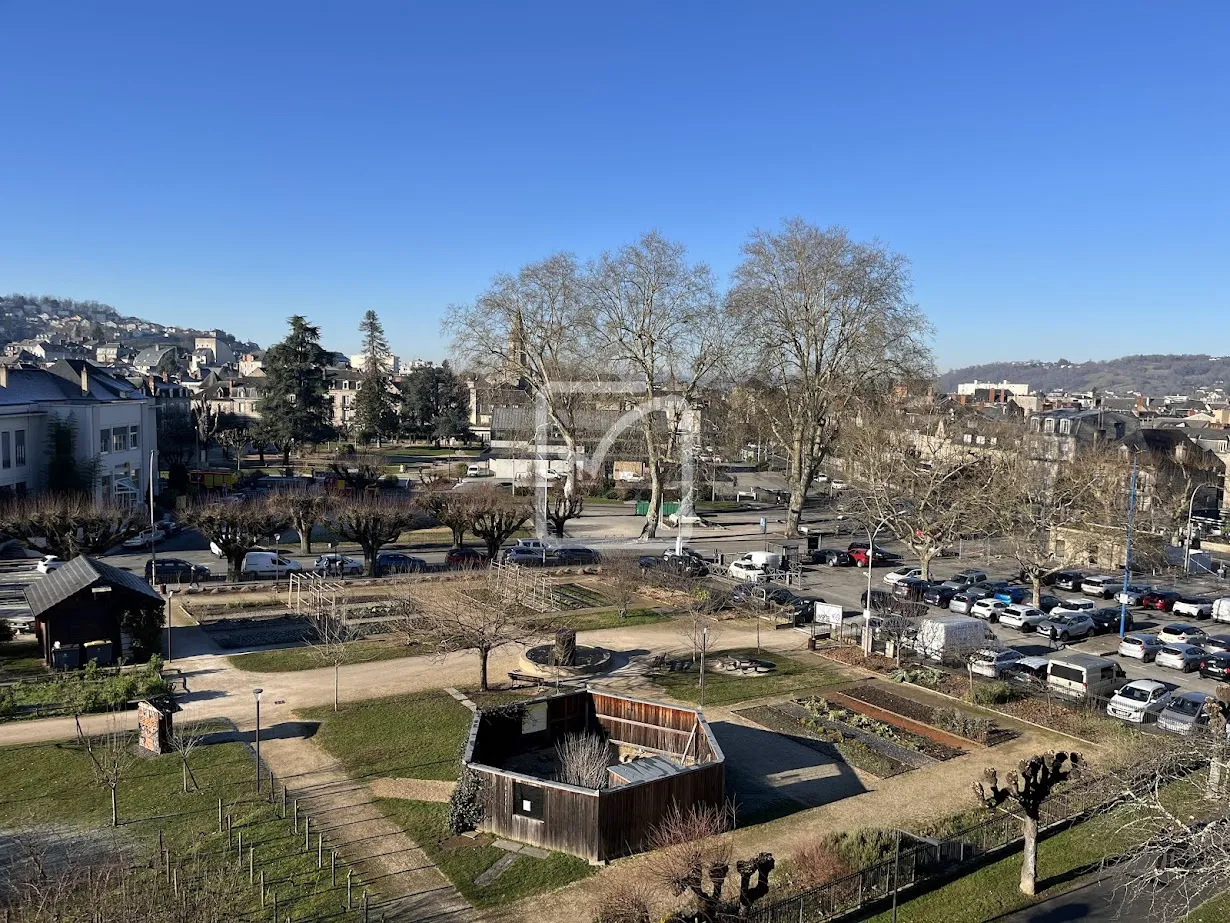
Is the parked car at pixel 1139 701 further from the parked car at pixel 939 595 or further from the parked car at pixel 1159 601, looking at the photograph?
the parked car at pixel 1159 601

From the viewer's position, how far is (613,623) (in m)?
32.0

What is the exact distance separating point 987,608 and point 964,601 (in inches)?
40.5

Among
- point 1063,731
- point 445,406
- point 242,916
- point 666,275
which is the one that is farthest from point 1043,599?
point 445,406

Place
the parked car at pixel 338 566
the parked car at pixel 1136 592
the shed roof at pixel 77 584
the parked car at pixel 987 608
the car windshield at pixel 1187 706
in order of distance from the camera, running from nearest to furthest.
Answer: the car windshield at pixel 1187 706, the shed roof at pixel 77 584, the parked car at pixel 987 608, the parked car at pixel 1136 592, the parked car at pixel 338 566

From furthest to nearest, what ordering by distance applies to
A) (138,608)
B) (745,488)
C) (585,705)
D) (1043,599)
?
(745,488) < (1043,599) < (138,608) < (585,705)

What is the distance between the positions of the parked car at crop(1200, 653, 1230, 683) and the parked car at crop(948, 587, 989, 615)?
8920mm

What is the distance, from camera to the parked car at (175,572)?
117 feet

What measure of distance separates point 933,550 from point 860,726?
17.7m

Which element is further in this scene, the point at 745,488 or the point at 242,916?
the point at 745,488

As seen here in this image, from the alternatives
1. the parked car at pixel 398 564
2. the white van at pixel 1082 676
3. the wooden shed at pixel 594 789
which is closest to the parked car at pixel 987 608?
the white van at pixel 1082 676

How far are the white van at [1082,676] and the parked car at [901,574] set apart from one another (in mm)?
13156

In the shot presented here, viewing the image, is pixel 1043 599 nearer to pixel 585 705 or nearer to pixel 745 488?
pixel 585 705

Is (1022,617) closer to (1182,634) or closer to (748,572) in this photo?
(1182,634)

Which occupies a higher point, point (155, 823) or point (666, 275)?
point (666, 275)
